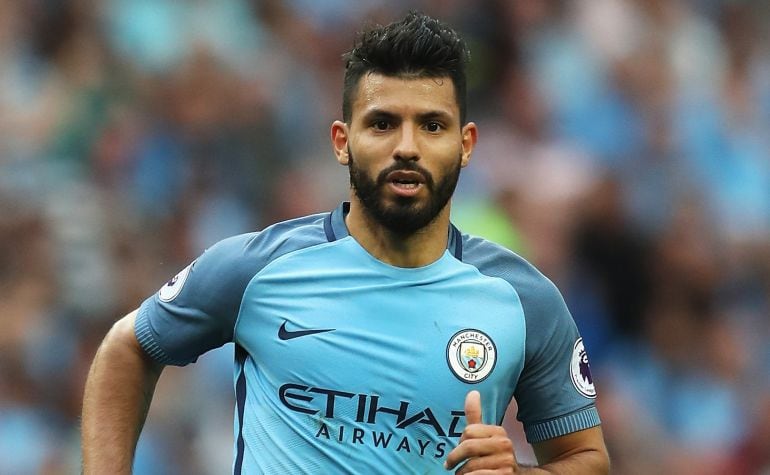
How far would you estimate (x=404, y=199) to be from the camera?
4.18 m

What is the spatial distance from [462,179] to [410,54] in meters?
4.46

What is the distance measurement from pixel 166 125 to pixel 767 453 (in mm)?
4392

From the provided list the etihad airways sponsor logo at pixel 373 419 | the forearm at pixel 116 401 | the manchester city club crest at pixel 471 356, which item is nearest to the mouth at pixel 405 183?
the manchester city club crest at pixel 471 356

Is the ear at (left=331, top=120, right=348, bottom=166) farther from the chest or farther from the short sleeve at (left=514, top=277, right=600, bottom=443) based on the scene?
the short sleeve at (left=514, top=277, right=600, bottom=443)

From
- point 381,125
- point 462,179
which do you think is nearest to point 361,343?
point 381,125

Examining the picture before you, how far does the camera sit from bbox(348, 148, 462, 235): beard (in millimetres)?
4168

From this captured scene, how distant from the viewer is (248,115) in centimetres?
915

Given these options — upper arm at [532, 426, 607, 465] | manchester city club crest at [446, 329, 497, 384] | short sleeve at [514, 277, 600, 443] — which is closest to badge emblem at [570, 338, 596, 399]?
short sleeve at [514, 277, 600, 443]

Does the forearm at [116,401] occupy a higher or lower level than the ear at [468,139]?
lower

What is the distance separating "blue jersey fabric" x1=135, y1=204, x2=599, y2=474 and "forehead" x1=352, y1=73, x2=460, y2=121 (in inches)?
17.5

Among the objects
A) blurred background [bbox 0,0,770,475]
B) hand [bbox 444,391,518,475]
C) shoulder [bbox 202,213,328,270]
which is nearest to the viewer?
hand [bbox 444,391,518,475]

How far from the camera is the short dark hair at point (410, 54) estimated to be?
4273mm

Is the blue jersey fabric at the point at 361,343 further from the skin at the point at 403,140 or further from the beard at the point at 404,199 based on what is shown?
the beard at the point at 404,199

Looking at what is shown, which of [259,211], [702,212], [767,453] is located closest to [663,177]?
[702,212]
